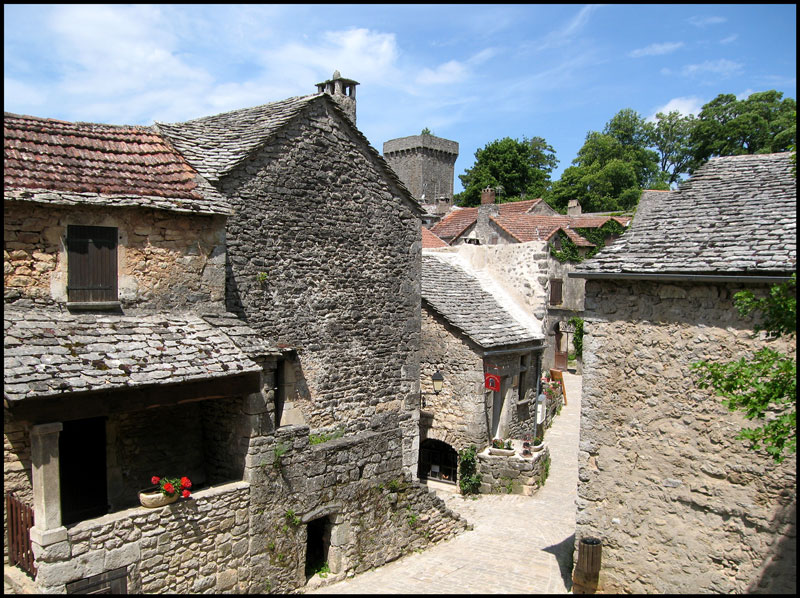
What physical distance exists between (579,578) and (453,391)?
26.1 ft

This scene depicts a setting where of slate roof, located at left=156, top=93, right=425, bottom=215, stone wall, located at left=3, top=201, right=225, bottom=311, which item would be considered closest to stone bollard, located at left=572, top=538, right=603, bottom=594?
stone wall, located at left=3, top=201, right=225, bottom=311

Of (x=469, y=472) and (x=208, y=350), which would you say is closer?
(x=208, y=350)

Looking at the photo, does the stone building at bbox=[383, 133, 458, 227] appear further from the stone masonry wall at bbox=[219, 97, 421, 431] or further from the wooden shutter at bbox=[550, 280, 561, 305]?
the stone masonry wall at bbox=[219, 97, 421, 431]

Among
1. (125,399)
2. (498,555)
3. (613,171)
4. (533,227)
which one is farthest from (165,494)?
(613,171)

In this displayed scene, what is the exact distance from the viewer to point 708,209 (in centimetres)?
960

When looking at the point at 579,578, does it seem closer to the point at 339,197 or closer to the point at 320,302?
the point at 320,302

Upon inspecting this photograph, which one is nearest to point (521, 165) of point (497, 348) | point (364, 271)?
point (497, 348)

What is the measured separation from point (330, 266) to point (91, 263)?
15.2 ft

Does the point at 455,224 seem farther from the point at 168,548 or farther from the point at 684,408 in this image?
the point at 168,548

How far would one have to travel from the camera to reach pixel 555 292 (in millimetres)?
28984

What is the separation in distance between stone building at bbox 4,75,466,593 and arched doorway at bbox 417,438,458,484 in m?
4.34

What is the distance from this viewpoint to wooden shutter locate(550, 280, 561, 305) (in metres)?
28.6

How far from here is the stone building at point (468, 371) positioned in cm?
1673

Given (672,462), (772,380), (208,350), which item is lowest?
(672,462)
